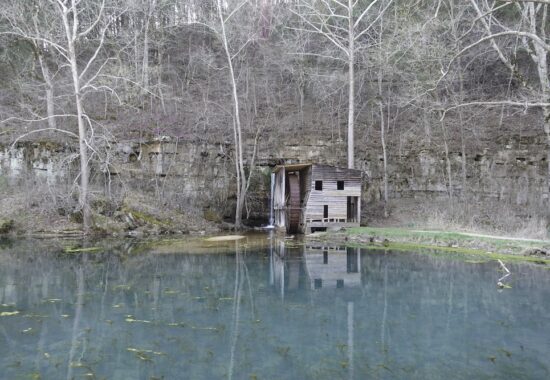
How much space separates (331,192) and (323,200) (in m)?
0.55

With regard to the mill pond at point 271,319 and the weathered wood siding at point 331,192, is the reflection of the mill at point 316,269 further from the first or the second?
the weathered wood siding at point 331,192

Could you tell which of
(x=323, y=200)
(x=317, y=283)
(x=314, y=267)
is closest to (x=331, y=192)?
(x=323, y=200)

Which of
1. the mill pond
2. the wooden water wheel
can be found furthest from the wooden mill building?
the mill pond

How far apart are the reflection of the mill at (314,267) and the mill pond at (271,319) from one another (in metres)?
0.08

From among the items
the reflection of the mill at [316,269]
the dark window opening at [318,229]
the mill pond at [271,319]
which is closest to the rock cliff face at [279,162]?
the dark window opening at [318,229]

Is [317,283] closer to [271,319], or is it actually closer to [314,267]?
[314,267]

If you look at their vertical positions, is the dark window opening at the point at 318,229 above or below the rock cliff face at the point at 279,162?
below

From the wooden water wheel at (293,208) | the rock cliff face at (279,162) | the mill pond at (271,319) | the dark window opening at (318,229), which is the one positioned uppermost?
the rock cliff face at (279,162)

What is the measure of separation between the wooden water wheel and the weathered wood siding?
58cm

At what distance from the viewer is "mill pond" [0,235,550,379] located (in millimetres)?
6668

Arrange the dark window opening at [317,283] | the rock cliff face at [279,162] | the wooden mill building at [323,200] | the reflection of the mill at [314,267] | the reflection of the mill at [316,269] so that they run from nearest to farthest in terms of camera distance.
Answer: the reflection of the mill at [316,269], the dark window opening at [317,283], the reflection of the mill at [314,267], the wooden mill building at [323,200], the rock cliff face at [279,162]

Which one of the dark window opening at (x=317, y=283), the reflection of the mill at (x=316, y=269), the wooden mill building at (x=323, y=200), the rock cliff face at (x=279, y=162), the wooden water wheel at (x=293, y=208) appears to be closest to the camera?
the reflection of the mill at (x=316, y=269)

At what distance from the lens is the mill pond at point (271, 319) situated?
6.67 metres

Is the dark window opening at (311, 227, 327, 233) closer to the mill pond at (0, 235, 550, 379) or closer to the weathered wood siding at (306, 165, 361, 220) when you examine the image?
the weathered wood siding at (306, 165, 361, 220)
